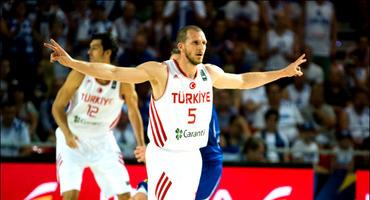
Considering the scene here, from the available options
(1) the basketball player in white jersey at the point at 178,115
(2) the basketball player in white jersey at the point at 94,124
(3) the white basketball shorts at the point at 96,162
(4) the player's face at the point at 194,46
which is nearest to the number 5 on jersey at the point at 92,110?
(2) the basketball player in white jersey at the point at 94,124

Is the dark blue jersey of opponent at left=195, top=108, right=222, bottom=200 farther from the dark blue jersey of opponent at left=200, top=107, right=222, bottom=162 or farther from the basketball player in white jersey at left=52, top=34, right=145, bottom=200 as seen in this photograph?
the basketball player in white jersey at left=52, top=34, right=145, bottom=200

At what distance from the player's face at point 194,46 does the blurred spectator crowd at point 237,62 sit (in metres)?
4.50

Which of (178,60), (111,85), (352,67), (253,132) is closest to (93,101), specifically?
(111,85)

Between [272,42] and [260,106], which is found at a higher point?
[272,42]

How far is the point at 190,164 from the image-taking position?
328 inches

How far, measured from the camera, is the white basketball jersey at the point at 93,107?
32.9 ft

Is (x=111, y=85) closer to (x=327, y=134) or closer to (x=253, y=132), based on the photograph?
(x=253, y=132)

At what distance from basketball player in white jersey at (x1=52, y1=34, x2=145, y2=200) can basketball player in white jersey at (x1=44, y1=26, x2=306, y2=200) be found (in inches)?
60.9

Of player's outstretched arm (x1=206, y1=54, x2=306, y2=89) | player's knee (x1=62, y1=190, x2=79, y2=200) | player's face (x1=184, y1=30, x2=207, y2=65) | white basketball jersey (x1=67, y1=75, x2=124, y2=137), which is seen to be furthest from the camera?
white basketball jersey (x1=67, y1=75, x2=124, y2=137)

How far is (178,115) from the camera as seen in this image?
8.25 metres

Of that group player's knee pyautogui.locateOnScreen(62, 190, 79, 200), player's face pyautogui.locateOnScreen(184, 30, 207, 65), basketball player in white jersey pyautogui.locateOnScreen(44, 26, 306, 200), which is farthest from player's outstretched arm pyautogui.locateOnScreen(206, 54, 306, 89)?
player's knee pyautogui.locateOnScreen(62, 190, 79, 200)

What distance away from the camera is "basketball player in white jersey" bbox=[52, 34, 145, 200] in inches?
389

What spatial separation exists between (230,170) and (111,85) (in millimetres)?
2279

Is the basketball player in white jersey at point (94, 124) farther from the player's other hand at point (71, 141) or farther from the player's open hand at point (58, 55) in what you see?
the player's open hand at point (58, 55)
